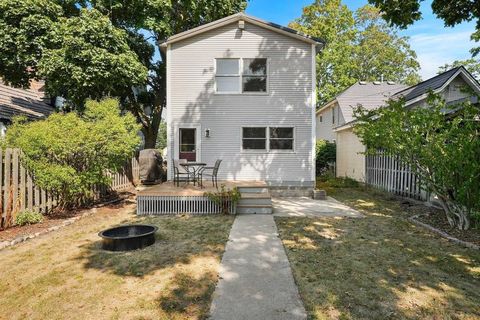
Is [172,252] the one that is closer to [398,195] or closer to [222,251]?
[222,251]

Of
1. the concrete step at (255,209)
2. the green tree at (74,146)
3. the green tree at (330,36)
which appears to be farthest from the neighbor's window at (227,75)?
the green tree at (330,36)

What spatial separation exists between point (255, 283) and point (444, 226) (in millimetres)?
5461

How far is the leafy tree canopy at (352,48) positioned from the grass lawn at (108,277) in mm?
29366

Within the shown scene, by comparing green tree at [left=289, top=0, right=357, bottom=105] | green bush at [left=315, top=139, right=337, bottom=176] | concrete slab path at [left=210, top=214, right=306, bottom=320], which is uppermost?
green tree at [left=289, top=0, right=357, bottom=105]

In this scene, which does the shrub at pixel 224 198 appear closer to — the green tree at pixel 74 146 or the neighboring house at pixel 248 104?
the green tree at pixel 74 146

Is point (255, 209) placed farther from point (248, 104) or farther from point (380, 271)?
point (248, 104)

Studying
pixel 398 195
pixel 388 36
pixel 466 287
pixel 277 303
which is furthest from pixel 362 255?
pixel 388 36

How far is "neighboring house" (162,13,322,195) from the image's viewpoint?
11984 millimetres

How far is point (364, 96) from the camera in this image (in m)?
22.0

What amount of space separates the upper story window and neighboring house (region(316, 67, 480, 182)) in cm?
398

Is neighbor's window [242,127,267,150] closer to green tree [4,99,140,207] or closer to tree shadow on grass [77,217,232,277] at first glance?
green tree [4,99,140,207]

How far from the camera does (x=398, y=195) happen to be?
10844 mm

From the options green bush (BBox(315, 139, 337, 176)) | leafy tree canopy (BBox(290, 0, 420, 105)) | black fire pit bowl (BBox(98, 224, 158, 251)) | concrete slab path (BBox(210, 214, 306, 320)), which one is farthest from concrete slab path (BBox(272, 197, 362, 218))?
leafy tree canopy (BBox(290, 0, 420, 105))

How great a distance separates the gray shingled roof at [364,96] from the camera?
67.6 ft
